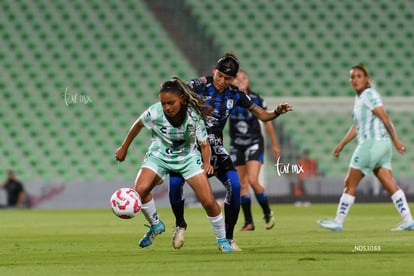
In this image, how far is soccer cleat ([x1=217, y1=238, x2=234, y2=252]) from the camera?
9.12 meters

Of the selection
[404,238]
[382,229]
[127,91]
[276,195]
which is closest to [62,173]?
[127,91]

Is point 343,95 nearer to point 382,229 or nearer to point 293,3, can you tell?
point 293,3

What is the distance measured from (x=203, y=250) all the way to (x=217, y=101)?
4.67ft

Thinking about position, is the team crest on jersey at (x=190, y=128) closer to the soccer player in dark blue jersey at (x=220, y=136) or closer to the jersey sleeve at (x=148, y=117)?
the jersey sleeve at (x=148, y=117)

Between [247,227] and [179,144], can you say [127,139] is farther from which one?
[247,227]

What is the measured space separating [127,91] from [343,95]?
5.35 m

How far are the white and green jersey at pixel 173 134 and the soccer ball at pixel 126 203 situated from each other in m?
0.46

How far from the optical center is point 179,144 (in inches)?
362

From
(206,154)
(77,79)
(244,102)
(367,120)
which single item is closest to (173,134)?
(206,154)

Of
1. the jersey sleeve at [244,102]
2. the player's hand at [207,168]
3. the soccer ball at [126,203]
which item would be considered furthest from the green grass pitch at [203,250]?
the jersey sleeve at [244,102]

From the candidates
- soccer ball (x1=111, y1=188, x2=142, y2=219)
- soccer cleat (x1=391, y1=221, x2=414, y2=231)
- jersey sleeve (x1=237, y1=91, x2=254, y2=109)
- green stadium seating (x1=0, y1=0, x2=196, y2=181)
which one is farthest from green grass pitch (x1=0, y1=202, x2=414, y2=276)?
green stadium seating (x1=0, y1=0, x2=196, y2=181)

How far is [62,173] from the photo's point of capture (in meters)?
22.8

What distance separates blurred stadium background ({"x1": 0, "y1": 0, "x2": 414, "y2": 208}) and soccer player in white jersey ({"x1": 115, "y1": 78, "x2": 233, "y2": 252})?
12.6 m

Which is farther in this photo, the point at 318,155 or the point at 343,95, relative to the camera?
the point at 343,95
